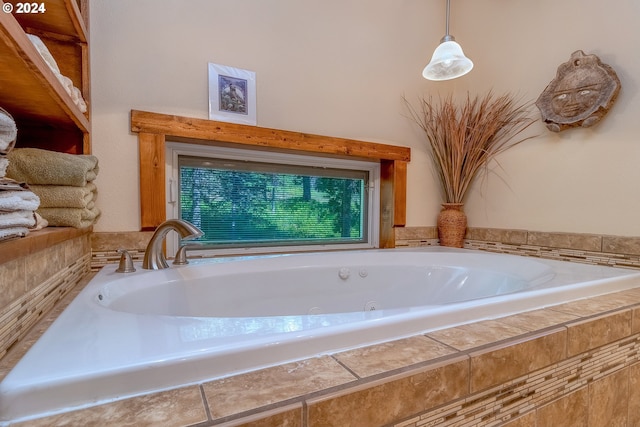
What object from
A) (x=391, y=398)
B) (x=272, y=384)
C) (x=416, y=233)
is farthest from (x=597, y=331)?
(x=416, y=233)

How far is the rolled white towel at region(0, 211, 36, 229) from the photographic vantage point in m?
0.53

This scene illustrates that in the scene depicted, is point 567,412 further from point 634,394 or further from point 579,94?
point 579,94

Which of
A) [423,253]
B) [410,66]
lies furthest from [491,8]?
[423,253]

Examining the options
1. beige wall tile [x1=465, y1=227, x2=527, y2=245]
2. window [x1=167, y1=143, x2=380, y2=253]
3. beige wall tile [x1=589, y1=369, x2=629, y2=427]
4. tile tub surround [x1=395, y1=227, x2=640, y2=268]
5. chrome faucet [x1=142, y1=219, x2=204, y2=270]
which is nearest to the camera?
beige wall tile [x1=589, y1=369, x2=629, y2=427]

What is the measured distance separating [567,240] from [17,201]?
2.07 m

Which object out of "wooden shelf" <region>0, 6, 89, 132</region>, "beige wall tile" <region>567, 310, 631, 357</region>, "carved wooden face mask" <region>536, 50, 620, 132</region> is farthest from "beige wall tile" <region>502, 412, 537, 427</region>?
"carved wooden face mask" <region>536, 50, 620, 132</region>

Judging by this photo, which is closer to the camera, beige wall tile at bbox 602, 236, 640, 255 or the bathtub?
the bathtub

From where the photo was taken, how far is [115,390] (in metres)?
0.41

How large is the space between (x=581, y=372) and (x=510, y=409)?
0.81ft

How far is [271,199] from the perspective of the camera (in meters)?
1.79

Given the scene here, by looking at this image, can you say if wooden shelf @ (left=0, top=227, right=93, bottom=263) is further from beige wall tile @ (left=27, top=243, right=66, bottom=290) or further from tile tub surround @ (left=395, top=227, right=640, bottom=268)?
tile tub surround @ (left=395, top=227, right=640, bottom=268)

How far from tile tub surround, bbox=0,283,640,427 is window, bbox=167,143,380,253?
1136 mm

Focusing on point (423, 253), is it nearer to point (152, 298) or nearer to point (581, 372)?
point (581, 372)

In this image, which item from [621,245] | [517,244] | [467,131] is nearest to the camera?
[621,245]
